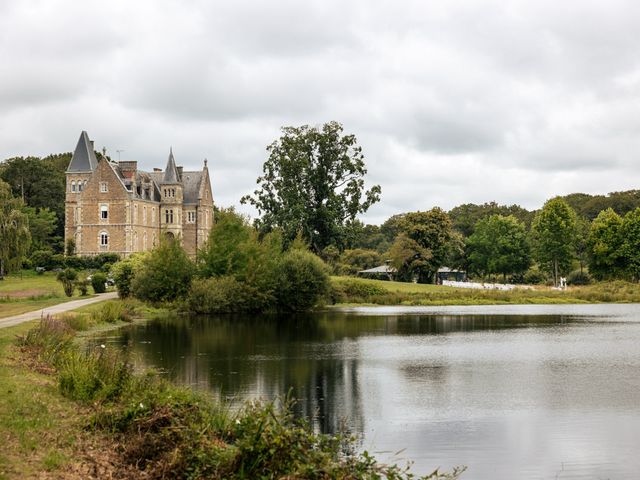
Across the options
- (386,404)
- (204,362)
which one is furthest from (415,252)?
(386,404)

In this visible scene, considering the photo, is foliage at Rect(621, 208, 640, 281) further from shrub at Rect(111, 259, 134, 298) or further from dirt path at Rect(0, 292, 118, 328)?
dirt path at Rect(0, 292, 118, 328)

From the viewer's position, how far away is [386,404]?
16672mm

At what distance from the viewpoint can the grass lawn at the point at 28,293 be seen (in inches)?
1452

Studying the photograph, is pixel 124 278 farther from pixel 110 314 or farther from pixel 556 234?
pixel 556 234

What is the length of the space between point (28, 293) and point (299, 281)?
17.0 meters

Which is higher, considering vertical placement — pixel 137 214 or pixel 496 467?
pixel 137 214

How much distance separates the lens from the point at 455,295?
59.2 metres

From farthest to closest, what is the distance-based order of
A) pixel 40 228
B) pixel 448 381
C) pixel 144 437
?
pixel 40 228, pixel 448 381, pixel 144 437

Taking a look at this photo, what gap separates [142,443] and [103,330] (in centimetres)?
2264

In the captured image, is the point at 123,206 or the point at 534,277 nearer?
the point at 123,206

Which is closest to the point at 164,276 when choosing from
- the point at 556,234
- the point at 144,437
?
the point at 144,437

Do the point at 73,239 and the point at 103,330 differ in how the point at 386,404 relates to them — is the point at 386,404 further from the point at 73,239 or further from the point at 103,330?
the point at 73,239

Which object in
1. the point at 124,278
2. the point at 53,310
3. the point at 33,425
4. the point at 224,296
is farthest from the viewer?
the point at 124,278

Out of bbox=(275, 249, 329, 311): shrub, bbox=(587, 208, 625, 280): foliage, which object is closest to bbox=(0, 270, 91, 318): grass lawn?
bbox=(275, 249, 329, 311): shrub
